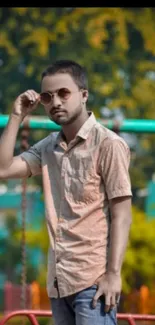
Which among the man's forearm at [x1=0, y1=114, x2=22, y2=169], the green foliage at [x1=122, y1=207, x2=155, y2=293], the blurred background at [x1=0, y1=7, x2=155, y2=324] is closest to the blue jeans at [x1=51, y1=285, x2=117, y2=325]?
the man's forearm at [x1=0, y1=114, x2=22, y2=169]

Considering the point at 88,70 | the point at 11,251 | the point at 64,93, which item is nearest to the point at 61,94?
the point at 64,93

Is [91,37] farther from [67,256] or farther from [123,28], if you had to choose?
[67,256]

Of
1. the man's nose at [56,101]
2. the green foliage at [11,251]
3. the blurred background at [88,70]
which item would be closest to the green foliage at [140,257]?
the blurred background at [88,70]

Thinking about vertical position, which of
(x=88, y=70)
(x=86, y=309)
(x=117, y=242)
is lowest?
(x=86, y=309)

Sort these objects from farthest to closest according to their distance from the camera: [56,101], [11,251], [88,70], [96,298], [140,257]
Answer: [88,70] < [11,251] < [140,257] < [56,101] < [96,298]

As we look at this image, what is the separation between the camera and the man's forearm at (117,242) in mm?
2389

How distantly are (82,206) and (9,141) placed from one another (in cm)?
28

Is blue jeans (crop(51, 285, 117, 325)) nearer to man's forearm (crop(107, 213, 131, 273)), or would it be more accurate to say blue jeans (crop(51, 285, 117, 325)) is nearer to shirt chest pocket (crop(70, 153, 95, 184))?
man's forearm (crop(107, 213, 131, 273))

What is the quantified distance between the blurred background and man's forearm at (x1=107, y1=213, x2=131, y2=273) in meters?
10.2

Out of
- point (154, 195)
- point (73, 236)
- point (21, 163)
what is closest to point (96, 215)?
point (73, 236)

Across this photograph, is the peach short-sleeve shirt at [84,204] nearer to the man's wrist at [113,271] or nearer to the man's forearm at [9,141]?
the man's wrist at [113,271]

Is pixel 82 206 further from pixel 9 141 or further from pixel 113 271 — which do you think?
pixel 9 141

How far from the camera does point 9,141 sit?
101 inches

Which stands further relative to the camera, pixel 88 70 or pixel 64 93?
pixel 88 70
